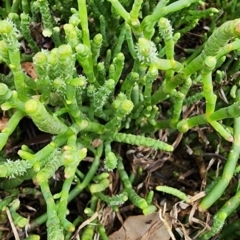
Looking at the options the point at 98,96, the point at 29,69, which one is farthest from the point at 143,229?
the point at 29,69

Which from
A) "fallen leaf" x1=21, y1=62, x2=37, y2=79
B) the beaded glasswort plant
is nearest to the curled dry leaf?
the beaded glasswort plant

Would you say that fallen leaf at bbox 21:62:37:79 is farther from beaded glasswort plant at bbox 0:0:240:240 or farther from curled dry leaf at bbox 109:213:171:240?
curled dry leaf at bbox 109:213:171:240

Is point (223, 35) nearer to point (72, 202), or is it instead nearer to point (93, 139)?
point (93, 139)

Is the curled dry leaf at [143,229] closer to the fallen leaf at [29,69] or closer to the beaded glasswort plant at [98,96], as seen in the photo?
the beaded glasswort plant at [98,96]

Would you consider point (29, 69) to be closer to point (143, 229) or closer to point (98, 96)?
point (98, 96)

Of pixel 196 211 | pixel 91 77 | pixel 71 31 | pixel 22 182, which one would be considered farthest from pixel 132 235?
pixel 71 31

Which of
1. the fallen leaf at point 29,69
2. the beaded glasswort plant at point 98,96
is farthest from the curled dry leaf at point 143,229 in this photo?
the fallen leaf at point 29,69
